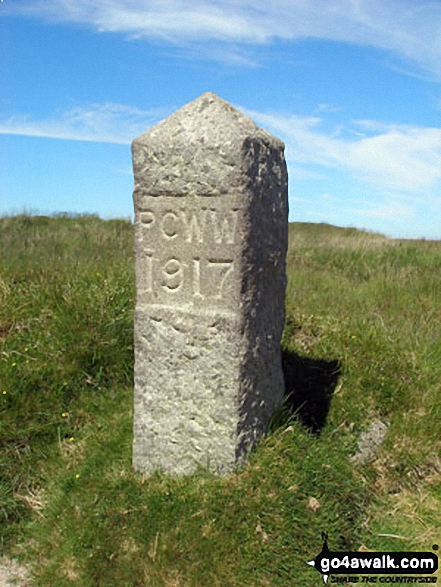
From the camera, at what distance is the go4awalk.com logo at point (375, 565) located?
3.33 m

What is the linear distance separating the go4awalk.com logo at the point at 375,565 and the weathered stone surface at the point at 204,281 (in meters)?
0.76

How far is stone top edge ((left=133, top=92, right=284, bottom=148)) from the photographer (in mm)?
3322

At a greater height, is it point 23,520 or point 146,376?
point 146,376

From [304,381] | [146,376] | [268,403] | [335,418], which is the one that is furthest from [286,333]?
[146,376]

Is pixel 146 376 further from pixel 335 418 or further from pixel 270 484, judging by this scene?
pixel 335 418

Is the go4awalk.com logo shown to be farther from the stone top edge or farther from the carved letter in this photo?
the stone top edge

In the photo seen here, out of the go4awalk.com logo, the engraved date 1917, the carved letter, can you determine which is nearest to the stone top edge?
the carved letter

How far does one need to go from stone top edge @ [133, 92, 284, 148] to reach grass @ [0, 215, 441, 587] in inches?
75.0

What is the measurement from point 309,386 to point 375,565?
1557 millimetres

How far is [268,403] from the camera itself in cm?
385

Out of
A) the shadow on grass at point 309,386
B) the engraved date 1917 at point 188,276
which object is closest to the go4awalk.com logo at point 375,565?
the shadow on grass at point 309,386

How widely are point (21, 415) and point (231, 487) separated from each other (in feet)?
6.37

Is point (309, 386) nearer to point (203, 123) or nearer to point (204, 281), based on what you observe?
point (204, 281)

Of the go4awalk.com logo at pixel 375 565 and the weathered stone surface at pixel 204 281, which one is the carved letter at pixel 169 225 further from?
the go4awalk.com logo at pixel 375 565
